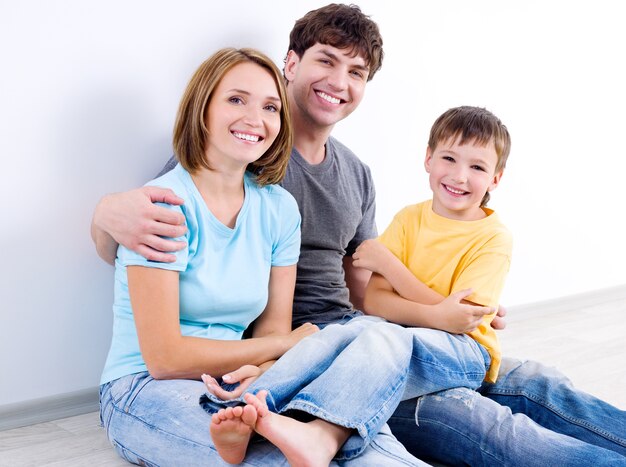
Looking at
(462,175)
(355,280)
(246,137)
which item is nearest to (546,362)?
(355,280)

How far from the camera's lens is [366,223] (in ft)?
7.14

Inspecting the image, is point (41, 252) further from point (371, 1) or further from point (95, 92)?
point (371, 1)

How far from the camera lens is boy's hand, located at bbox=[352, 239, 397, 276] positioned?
73.4 inches

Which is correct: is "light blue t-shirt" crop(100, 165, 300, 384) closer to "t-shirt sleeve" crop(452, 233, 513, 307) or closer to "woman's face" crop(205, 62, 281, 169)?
"woman's face" crop(205, 62, 281, 169)

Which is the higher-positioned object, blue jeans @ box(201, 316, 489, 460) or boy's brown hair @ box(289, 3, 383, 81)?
boy's brown hair @ box(289, 3, 383, 81)

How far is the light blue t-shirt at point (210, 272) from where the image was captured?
1595 mm

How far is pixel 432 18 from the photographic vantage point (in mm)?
2551

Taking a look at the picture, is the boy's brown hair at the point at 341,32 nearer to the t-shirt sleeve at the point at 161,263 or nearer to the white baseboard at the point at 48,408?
the t-shirt sleeve at the point at 161,263

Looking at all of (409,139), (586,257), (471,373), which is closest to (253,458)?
(471,373)

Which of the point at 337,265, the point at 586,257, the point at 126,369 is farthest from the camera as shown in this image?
the point at 586,257

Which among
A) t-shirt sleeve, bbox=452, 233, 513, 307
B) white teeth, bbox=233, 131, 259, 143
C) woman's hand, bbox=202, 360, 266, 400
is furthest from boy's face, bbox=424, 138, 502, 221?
woman's hand, bbox=202, 360, 266, 400

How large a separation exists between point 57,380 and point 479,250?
1.04 m

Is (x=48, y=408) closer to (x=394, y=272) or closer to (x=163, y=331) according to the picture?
(x=163, y=331)

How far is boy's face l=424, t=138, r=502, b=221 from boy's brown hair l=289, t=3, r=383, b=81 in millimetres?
312
